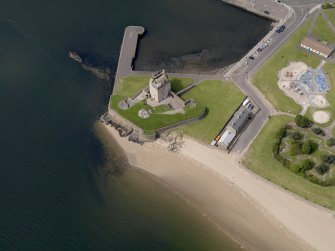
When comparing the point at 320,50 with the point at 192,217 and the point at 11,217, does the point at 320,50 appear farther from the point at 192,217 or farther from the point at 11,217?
the point at 11,217

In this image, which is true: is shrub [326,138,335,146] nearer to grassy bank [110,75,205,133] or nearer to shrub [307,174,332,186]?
shrub [307,174,332,186]

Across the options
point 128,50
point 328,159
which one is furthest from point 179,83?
point 328,159

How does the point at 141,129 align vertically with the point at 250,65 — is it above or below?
below

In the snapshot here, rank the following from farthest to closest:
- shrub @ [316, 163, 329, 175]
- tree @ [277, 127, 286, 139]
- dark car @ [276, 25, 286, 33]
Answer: dark car @ [276, 25, 286, 33] → tree @ [277, 127, 286, 139] → shrub @ [316, 163, 329, 175]

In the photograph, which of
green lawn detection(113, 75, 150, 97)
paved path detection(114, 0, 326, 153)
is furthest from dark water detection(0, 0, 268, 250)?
green lawn detection(113, 75, 150, 97)

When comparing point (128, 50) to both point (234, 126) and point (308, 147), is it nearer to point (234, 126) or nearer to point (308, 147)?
point (234, 126)

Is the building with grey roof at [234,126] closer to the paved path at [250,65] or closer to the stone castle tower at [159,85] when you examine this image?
the paved path at [250,65]
